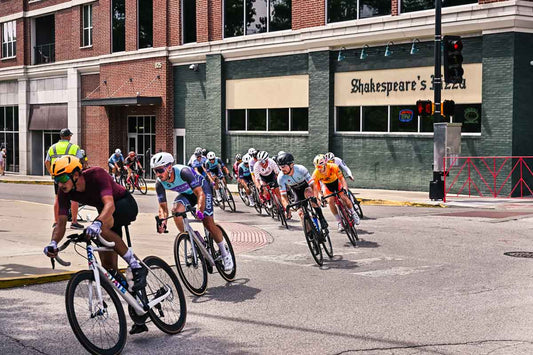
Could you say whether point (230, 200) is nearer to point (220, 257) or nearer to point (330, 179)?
point (330, 179)

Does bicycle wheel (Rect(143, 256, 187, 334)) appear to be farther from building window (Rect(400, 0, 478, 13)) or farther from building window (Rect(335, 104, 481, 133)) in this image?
building window (Rect(400, 0, 478, 13))

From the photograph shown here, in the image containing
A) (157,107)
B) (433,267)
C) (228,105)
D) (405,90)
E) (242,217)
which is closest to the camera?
(433,267)

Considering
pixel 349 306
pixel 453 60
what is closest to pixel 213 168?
pixel 453 60

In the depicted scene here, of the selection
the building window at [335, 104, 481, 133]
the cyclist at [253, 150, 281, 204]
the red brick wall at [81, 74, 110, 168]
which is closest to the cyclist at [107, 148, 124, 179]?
the building window at [335, 104, 481, 133]

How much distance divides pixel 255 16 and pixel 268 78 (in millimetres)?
2979

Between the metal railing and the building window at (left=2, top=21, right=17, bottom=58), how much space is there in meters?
2.59

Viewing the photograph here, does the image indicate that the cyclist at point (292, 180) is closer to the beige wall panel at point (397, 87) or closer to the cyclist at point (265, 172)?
the cyclist at point (265, 172)

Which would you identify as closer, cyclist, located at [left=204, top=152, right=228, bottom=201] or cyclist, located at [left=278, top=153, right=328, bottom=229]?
cyclist, located at [left=278, top=153, right=328, bottom=229]

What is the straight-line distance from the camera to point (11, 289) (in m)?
9.66

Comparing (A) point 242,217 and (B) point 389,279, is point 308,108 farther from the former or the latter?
(B) point 389,279

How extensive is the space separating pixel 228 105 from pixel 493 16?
1385 centimetres

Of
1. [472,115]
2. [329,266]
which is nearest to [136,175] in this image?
[472,115]

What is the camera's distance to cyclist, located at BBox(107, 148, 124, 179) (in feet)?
88.0

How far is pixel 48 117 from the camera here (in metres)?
44.5
